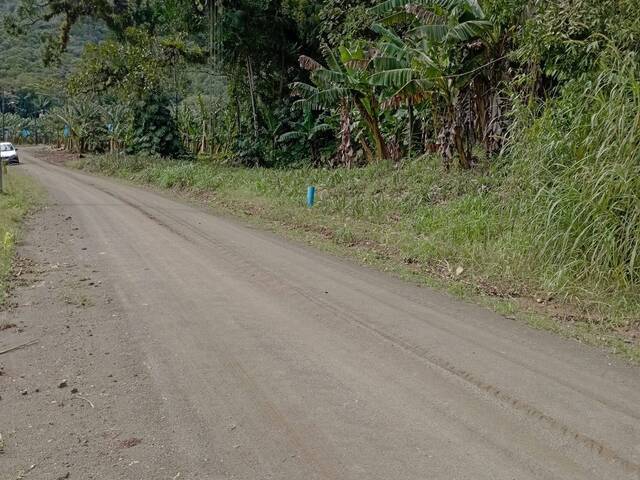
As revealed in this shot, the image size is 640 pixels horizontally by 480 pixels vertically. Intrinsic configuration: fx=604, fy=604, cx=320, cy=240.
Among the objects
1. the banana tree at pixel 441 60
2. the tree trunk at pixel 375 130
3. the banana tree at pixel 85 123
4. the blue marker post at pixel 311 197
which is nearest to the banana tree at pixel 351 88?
the tree trunk at pixel 375 130

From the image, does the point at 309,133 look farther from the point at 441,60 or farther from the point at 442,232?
the point at 442,232

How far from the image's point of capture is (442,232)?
1030 centimetres

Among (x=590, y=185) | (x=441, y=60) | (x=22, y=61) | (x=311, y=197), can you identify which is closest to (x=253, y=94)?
(x=311, y=197)

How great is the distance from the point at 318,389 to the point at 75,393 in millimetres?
1760

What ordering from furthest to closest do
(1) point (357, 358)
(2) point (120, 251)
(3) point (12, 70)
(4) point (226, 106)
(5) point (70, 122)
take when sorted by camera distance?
1. (3) point (12, 70)
2. (5) point (70, 122)
3. (4) point (226, 106)
4. (2) point (120, 251)
5. (1) point (357, 358)

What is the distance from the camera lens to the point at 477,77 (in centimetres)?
1423

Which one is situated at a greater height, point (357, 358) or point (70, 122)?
point (70, 122)

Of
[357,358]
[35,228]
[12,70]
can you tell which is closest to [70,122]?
[35,228]

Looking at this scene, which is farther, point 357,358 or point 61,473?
point 357,358

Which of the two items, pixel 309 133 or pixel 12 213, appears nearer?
pixel 12 213

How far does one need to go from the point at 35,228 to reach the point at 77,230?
39.7 inches

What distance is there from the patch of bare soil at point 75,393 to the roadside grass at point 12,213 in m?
0.63

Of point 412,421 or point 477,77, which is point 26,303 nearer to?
point 412,421

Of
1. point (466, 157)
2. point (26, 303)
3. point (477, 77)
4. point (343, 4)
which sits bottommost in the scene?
point (26, 303)
